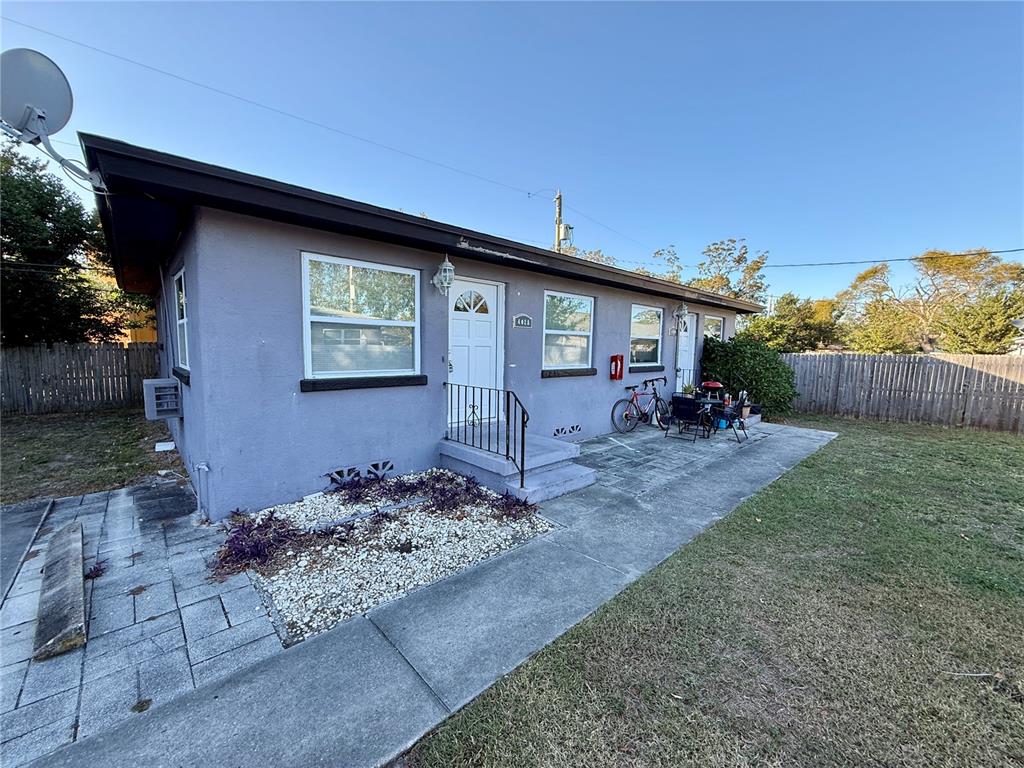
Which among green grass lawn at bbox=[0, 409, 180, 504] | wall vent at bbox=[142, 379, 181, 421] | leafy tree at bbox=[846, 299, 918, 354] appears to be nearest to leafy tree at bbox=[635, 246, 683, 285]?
leafy tree at bbox=[846, 299, 918, 354]

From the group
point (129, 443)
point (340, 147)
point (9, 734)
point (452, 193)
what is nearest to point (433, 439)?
point (9, 734)

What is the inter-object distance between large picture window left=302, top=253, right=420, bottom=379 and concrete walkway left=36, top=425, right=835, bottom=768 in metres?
2.36

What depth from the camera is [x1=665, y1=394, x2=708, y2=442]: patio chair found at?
677 cm

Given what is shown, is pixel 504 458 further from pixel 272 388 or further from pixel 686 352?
pixel 686 352

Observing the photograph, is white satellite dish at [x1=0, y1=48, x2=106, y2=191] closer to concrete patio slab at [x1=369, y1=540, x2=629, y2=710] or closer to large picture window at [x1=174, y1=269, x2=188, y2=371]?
large picture window at [x1=174, y1=269, x2=188, y2=371]

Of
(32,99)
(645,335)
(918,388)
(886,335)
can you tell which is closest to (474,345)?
(32,99)

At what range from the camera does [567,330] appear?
635 centimetres

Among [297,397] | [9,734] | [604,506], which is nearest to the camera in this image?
[9,734]

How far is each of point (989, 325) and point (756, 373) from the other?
10220mm

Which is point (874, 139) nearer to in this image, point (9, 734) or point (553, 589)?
point (553, 589)

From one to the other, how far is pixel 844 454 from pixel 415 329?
6589mm

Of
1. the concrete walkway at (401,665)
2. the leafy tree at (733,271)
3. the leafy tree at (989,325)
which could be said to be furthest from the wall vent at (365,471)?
the leafy tree at (733,271)

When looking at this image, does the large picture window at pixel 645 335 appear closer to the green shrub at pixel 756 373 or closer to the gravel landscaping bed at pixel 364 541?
the green shrub at pixel 756 373

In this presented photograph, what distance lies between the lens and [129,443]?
20.6 feet
